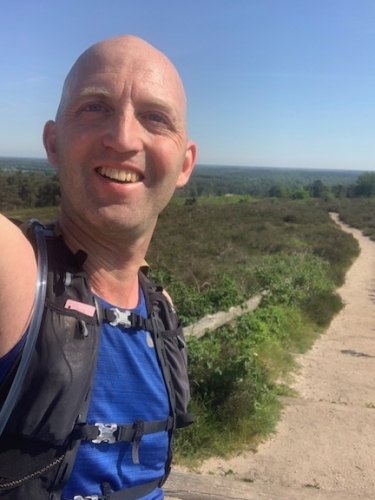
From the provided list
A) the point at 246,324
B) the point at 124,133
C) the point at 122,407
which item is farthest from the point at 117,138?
the point at 246,324

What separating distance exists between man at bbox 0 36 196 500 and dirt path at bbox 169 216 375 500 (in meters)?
2.51

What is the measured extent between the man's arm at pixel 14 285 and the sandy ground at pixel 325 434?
3503 mm

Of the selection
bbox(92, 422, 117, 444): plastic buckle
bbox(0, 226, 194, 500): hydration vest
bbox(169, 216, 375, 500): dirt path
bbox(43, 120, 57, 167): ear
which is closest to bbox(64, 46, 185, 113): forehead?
bbox(43, 120, 57, 167): ear

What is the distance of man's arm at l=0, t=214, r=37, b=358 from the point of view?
103 centimetres

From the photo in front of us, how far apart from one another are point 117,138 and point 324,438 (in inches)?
189

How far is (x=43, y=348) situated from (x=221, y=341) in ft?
18.6

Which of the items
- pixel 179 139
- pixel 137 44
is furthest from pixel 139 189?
pixel 137 44

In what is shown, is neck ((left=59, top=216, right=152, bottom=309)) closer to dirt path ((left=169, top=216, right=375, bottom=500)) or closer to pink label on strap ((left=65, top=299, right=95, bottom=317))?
pink label on strap ((left=65, top=299, right=95, bottom=317))

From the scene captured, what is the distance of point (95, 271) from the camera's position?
4.54 feet

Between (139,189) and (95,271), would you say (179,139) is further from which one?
(95,271)

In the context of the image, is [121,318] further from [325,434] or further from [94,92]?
[325,434]

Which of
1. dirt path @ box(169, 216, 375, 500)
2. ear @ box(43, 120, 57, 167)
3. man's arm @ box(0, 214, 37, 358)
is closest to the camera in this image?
man's arm @ box(0, 214, 37, 358)

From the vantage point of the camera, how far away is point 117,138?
49.8 inches

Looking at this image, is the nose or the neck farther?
the neck
